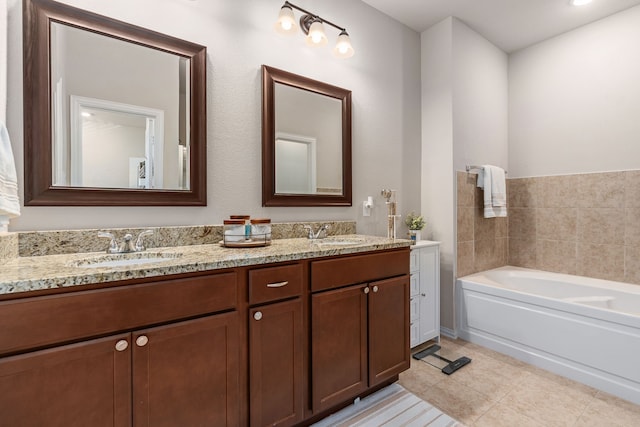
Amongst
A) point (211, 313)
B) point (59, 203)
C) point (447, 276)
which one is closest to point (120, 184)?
point (59, 203)

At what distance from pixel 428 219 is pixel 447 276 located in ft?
1.77

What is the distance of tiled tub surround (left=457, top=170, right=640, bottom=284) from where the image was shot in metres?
2.52

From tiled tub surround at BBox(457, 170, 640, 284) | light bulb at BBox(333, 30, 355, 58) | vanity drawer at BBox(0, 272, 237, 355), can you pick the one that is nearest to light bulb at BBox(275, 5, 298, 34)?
light bulb at BBox(333, 30, 355, 58)

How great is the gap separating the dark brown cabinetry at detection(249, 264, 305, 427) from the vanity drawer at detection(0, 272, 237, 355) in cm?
14

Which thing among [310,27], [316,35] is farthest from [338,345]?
[310,27]

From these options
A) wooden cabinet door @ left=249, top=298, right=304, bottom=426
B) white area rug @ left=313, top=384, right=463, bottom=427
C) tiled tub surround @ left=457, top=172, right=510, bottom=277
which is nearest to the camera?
wooden cabinet door @ left=249, top=298, right=304, bottom=426

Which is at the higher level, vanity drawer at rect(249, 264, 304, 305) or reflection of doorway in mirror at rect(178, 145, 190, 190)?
reflection of doorway in mirror at rect(178, 145, 190, 190)

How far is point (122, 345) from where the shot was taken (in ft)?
3.21

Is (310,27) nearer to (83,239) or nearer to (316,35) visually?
(316,35)

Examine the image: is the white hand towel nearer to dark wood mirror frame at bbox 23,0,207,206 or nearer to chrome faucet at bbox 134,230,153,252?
dark wood mirror frame at bbox 23,0,207,206

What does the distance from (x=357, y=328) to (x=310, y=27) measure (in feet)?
6.25

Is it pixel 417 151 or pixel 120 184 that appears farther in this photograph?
pixel 417 151

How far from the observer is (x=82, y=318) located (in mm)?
923

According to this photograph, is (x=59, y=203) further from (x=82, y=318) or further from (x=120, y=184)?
(x=82, y=318)
